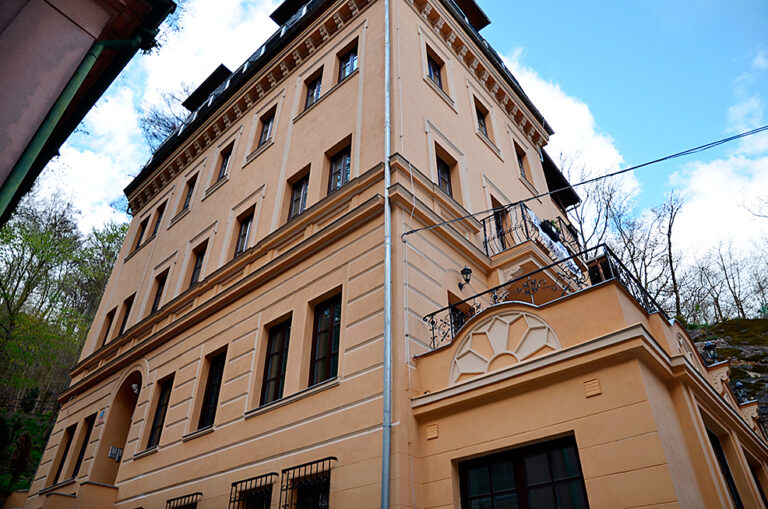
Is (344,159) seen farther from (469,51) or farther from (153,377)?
(153,377)

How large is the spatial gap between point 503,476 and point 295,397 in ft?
13.5

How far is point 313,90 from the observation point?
15.6m

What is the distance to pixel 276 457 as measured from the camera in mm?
8797

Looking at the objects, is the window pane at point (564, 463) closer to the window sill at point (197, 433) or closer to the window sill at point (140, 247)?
the window sill at point (197, 433)

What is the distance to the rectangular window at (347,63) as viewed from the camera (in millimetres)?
14366

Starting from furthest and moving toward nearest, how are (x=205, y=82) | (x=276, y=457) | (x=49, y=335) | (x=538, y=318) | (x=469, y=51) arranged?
(x=49, y=335) → (x=205, y=82) → (x=469, y=51) → (x=276, y=457) → (x=538, y=318)

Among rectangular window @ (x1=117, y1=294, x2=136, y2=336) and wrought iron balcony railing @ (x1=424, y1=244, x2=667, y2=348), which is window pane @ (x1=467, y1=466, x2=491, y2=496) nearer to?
wrought iron balcony railing @ (x1=424, y1=244, x2=667, y2=348)

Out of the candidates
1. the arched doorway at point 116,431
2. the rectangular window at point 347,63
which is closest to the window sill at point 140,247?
the arched doorway at point 116,431

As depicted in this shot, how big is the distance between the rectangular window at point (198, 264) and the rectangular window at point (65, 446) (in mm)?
7340

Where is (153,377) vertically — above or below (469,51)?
below

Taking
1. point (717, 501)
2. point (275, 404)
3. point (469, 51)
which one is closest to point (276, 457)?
point (275, 404)

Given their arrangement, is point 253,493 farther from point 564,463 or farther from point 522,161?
point 522,161

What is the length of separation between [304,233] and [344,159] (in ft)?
7.64

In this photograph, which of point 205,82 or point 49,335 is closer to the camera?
point 205,82
